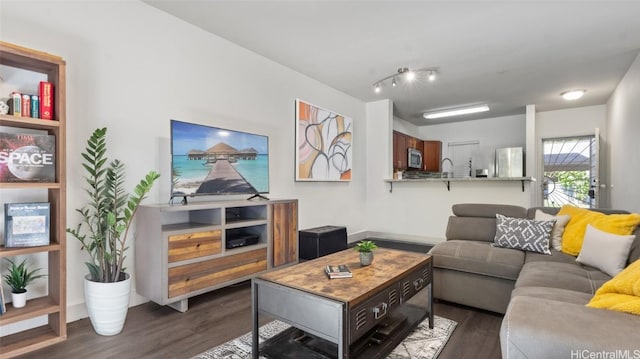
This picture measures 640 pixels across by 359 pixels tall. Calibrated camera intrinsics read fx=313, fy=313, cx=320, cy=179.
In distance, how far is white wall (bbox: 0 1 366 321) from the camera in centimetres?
232

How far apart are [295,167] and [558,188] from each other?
576 centimetres

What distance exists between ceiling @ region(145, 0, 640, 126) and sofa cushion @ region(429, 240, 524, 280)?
2.14 metres

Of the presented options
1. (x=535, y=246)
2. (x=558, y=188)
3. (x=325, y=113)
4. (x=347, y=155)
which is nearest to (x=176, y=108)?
(x=325, y=113)

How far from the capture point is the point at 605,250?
2.18 m

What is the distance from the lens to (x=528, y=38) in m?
3.36

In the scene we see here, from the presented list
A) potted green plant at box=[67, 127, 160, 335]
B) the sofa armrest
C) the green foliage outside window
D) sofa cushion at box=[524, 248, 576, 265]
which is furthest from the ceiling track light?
the green foliage outside window

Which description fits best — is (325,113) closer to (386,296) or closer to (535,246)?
(535,246)

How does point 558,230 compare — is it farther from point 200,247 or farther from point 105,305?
point 105,305

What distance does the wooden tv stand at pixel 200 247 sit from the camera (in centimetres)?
240

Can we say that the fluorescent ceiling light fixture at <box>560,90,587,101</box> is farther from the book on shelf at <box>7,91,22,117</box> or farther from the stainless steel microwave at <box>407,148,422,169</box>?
the book on shelf at <box>7,91,22,117</box>

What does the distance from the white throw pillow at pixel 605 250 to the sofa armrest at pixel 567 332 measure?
1348mm

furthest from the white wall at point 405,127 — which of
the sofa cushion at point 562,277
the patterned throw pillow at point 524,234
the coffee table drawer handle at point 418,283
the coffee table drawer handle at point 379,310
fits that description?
the coffee table drawer handle at point 379,310

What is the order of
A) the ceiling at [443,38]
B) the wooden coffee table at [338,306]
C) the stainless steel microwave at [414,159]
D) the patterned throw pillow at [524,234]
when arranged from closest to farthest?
1. the wooden coffee table at [338,306]
2. the patterned throw pillow at [524,234]
3. the ceiling at [443,38]
4. the stainless steel microwave at [414,159]

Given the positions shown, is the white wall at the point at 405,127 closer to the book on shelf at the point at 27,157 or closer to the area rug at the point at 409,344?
the area rug at the point at 409,344
